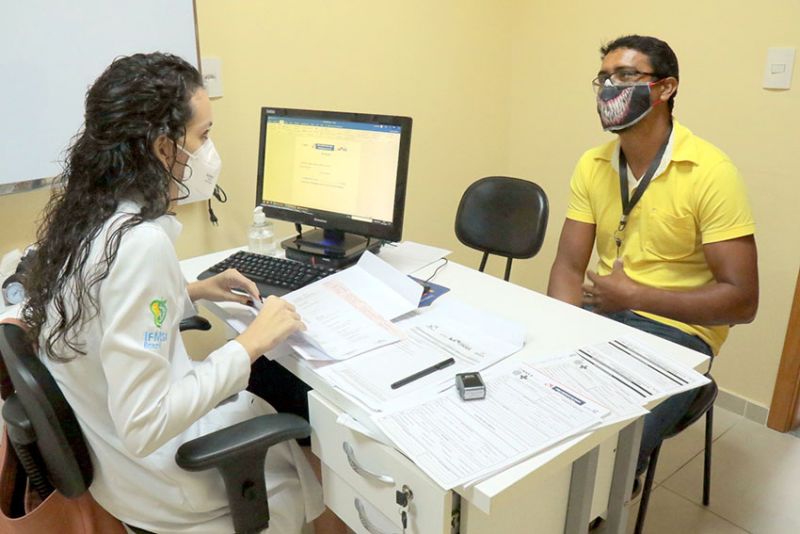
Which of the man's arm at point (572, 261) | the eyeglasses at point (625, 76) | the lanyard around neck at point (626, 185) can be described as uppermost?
the eyeglasses at point (625, 76)

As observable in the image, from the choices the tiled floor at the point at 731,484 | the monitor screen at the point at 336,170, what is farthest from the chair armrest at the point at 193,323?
the tiled floor at the point at 731,484

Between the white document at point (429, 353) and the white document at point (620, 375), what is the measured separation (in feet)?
0.35

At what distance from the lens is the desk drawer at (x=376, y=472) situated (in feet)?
2.84

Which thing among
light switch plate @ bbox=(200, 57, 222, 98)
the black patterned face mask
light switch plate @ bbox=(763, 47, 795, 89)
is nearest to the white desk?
the black patterned face mask

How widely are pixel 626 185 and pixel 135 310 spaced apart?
1.38 m

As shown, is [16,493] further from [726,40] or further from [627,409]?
[726,40]

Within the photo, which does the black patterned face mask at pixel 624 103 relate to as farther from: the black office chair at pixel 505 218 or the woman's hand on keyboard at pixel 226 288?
the woman's hand on keyboard at pixel 226 288

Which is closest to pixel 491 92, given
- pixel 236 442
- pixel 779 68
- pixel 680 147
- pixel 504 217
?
A: pixel 504 217

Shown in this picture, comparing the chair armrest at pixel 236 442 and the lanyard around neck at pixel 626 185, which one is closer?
the chair armrest at pixel 236 442

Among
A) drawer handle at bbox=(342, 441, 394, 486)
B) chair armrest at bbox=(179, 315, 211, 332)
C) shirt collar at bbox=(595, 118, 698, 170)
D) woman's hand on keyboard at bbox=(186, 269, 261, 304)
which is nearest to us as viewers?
drawer handle at bbox=(342, 441, 394, 486)

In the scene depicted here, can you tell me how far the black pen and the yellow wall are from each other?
124 cm

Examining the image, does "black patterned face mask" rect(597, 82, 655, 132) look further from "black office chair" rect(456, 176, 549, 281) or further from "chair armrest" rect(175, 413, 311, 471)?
"chair armrest" rect(175, 413, 311, 471)

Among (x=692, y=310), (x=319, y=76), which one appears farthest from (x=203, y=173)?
(x=692, y=310)

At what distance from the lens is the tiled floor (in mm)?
1752
